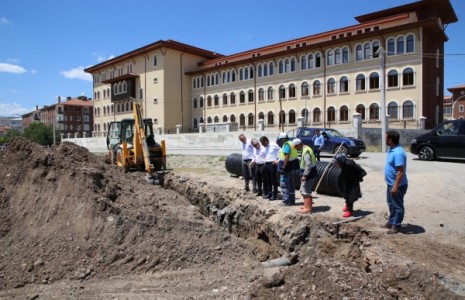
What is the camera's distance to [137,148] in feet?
48.3

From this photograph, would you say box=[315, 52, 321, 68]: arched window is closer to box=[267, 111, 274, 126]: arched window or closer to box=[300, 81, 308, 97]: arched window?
box=[300, 81, 308, 97]: arched window

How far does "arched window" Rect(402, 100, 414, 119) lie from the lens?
36.5 m

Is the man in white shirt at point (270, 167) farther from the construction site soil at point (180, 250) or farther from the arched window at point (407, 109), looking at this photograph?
the arched window at point (407, 109)

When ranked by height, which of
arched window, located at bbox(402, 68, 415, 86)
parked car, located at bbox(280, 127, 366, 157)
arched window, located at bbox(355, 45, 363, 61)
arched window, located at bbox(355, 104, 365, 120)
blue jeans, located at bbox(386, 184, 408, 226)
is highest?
arched window, located at bbox(355, 45, 363, 61)

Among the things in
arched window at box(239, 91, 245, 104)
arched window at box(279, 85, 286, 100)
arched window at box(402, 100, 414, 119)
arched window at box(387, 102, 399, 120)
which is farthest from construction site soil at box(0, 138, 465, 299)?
arched window at box(239, 91, 245, 104)

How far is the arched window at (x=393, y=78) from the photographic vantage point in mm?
37875

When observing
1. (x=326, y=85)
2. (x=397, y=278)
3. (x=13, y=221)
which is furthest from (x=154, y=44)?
(x=397, y=278)

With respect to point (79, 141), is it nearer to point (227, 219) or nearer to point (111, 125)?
point (111, 125)

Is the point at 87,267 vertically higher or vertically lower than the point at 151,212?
lower

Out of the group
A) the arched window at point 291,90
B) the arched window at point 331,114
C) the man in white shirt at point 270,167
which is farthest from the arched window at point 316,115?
the man in white shirt at point 270,167

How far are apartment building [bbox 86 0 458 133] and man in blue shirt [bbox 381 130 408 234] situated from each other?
19194mm

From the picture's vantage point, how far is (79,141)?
58562 mm

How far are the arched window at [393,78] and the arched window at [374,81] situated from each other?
126 cm

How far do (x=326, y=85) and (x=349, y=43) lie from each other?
5210 millimetres
